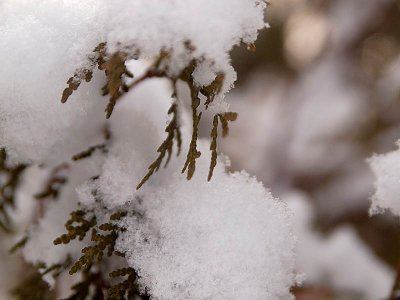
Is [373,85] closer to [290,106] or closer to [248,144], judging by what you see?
[290,106]

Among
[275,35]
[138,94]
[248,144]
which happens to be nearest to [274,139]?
[248,144]

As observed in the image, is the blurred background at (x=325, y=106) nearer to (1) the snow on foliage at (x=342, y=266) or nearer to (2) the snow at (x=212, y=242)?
(1) the snow on foliage at (x=342, y=266)

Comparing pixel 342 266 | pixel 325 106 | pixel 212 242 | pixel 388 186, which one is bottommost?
pixel 212 242

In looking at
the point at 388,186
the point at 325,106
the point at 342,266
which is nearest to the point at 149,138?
the point at 388,186

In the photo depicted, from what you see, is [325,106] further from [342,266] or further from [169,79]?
[169,79]

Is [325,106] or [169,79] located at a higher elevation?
[325,106]
